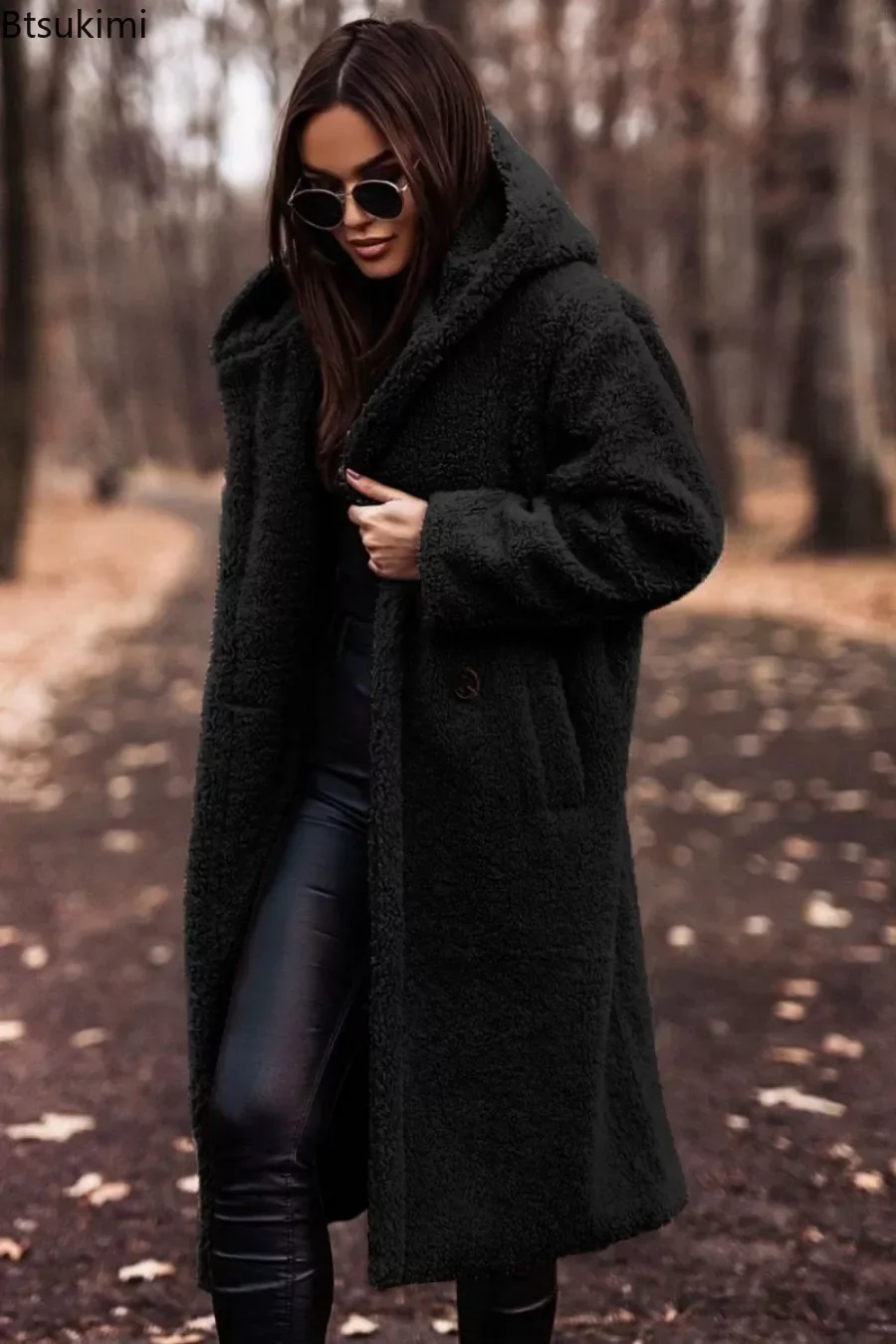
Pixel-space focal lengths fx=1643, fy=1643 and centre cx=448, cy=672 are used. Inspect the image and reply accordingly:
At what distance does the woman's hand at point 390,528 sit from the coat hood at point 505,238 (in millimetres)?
244

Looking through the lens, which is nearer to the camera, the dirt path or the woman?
the woman

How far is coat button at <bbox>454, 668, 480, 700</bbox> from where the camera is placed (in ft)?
7.38

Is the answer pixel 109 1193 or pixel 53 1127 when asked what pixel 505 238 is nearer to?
→ pixel 109 1193

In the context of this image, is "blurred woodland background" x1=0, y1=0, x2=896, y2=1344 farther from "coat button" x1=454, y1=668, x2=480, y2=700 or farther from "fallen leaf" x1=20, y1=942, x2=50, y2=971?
"coat button" x1=454, y1=668, x2=480, y2=700

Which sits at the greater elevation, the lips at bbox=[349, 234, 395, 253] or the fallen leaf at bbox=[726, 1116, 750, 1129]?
the lips at bbox=[349, 234, 395, 253]

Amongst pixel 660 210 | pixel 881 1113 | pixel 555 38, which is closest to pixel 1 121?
pixel 555 38

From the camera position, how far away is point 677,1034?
4.62m

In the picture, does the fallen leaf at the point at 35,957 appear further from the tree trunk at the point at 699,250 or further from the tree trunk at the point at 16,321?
the tree trunk at the point at 699,250

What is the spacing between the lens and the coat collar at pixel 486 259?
2.18 m

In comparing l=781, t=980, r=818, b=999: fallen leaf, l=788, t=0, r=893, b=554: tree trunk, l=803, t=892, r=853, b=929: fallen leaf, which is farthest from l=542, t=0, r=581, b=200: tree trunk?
l=781, t=980, r=818, b=999: fallen leaf

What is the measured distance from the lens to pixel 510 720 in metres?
Result: 2.24

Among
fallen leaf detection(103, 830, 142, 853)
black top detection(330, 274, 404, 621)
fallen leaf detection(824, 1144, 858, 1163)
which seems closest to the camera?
black top detection(330, 274, 404, 621)

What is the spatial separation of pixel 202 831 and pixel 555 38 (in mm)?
19690

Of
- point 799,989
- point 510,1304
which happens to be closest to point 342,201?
point 510,1304
